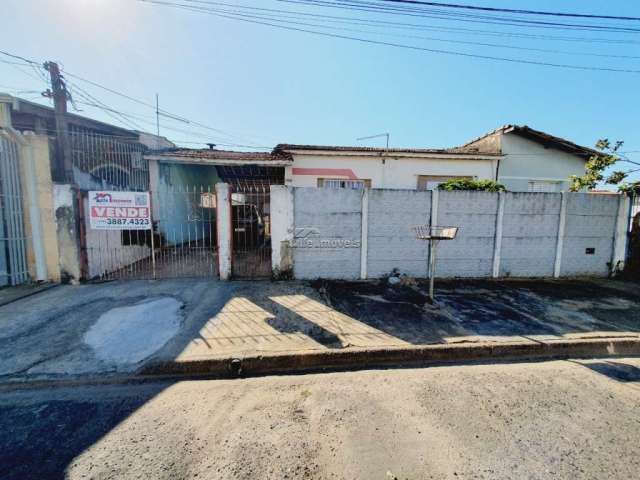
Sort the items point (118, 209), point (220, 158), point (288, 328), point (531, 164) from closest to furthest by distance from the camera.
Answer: point (288, 328) → point (118, 209) → point (220, 158) → point (531, 164)

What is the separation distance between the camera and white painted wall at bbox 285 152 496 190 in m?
9.80

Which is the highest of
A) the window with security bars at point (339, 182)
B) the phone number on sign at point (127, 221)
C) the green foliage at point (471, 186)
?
the window with security bars at point (339, 182)

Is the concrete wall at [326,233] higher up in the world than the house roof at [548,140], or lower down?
lower down

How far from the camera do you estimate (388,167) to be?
394 inches

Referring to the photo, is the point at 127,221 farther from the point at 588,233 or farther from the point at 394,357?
the point at 588,233

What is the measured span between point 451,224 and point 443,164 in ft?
15.8

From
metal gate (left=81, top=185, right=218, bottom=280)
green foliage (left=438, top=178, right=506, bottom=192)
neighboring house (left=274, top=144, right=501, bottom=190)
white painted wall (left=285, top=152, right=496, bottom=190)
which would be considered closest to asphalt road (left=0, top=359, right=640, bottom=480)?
metal gate (left=81, top=185, right=218, bottom=280)

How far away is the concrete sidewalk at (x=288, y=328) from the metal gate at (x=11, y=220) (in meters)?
1.25

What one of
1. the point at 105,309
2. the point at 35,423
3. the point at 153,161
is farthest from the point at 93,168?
the point at 35,423

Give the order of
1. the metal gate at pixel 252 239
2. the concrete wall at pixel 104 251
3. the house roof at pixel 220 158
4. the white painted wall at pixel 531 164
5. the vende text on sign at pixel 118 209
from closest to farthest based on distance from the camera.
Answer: the vende text on sign at pixel 118 209, the concrete wall at pixel 104 251, the metal gate at pixel 252 239, the house roof at pixel 220 158, the white painted wall at pixel 531 164

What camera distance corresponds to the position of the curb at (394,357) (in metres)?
3.11

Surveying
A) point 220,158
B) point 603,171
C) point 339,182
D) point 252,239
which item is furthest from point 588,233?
point 220,158

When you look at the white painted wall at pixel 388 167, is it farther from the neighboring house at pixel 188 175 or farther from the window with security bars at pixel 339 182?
the neighboring house at pixel 188 175

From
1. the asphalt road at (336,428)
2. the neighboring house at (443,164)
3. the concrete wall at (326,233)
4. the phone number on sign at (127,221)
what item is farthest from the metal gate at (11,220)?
the neighboring house at (443,164)
